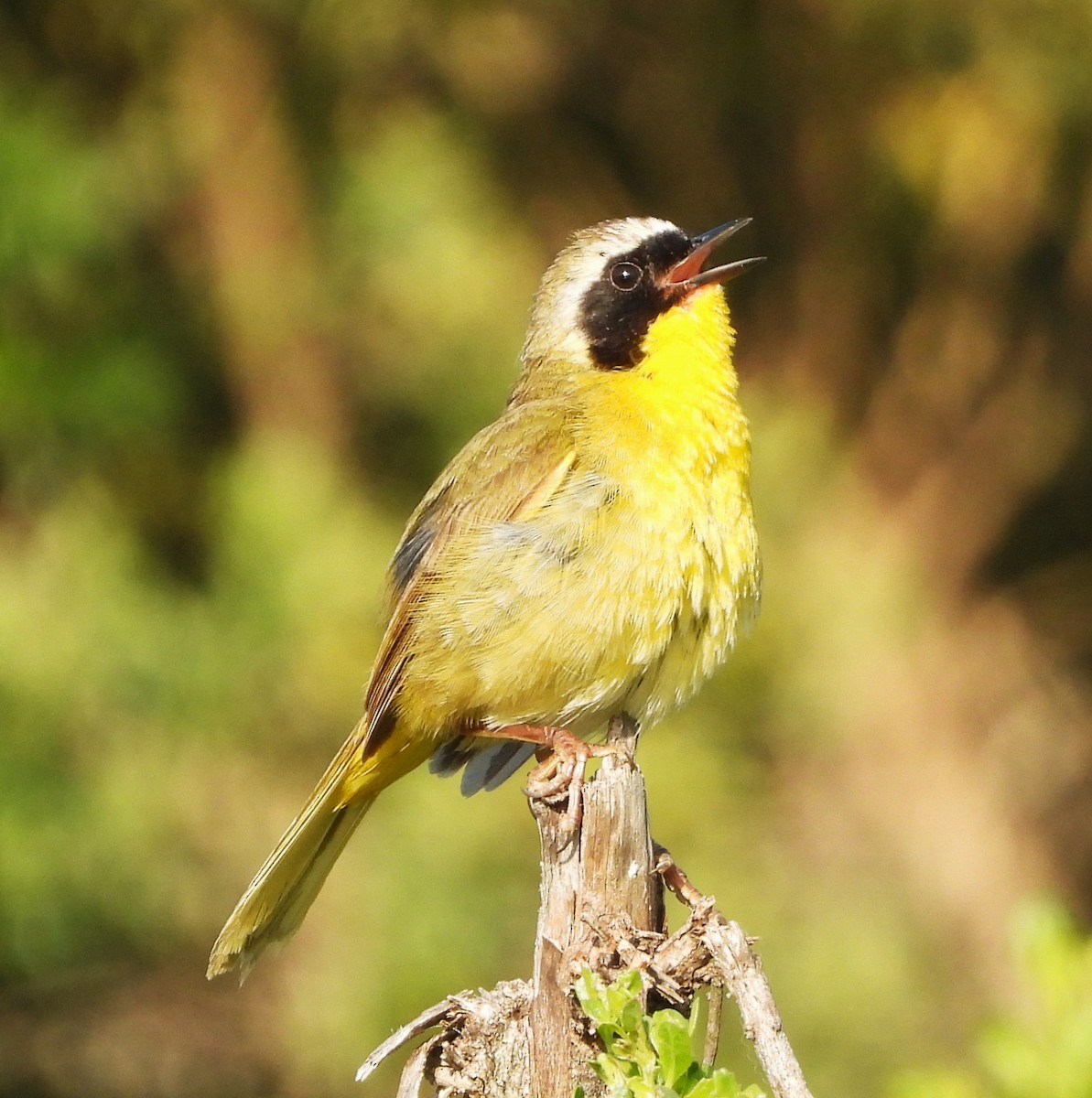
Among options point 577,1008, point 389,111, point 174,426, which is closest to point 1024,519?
point 389,111

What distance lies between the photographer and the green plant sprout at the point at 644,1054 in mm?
1972

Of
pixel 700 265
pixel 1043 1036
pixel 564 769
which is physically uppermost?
pixel 700 265

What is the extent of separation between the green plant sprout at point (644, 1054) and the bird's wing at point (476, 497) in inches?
57.4

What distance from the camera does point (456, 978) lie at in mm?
4832

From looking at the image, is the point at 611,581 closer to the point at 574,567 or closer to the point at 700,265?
the point at 574,567

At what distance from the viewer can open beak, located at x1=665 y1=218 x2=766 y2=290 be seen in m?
3.76

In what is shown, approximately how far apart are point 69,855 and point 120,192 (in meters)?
2.17

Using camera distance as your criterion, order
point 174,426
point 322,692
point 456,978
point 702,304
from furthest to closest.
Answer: point 174,426 → point 322,692 → point 456,978 → point 702,304

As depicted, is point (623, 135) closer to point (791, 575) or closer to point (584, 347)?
point (791, 575)

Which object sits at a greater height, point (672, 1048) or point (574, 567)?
point (574, 567)

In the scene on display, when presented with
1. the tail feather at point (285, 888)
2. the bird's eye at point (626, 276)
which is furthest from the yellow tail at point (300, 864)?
the bird's eye at point (626, 276)

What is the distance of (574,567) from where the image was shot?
3264 millimetres

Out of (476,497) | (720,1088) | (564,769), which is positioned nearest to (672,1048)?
(720,1088)

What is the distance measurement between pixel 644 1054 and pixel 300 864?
1747mm
